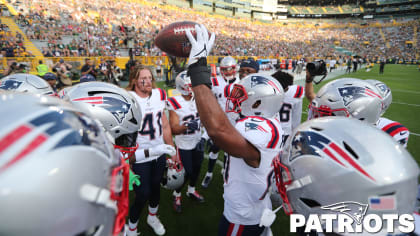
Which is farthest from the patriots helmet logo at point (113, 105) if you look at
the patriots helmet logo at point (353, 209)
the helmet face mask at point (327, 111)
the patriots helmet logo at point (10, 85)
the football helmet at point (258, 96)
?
the helmet face mask at point (327, 111)

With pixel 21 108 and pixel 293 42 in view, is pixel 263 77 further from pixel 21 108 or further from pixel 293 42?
pixel 293 42

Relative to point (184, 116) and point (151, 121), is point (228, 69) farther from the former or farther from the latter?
point (151, 121)

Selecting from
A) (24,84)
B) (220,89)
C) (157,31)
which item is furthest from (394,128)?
(157,31)

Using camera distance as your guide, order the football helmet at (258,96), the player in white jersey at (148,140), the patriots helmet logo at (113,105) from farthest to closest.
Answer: the player in white jersey at (148,140), the football helmet at (258,96), the patriots helmet logo at (113,105)

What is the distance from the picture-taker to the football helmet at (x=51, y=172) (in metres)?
0.70

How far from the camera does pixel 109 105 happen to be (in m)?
1.82

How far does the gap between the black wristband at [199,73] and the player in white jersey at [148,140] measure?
71.5 inches

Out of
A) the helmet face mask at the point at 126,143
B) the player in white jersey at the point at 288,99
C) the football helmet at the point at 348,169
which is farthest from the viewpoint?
the player in white jersey at the point at 288,99

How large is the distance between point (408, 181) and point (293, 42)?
58.0 m

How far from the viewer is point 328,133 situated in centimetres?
128

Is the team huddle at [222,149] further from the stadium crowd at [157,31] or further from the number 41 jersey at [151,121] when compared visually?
the stadium crowd at [157,31]

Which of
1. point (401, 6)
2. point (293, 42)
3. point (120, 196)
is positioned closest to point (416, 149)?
point (120, 196)

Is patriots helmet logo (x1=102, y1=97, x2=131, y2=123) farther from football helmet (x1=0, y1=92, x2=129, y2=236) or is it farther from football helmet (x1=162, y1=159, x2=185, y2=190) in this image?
football helmet (x1=162, y1=159, x2=185, y2=190)

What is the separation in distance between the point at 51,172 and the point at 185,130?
310 cm
